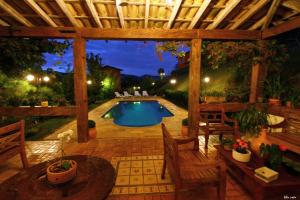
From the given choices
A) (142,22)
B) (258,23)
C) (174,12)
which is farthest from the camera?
(258,23)

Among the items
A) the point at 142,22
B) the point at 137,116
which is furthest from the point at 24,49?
the point at 137,116

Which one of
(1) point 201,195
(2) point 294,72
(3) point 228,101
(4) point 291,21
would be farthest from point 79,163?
(2) point 294,72

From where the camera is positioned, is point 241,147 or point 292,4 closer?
point 241,147

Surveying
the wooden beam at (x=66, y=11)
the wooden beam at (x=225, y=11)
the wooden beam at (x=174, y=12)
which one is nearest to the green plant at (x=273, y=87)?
the wooden beam at (x=225, y=11)

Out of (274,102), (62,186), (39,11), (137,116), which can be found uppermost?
(39,11)

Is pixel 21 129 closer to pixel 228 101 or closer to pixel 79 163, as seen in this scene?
pixel 79 163

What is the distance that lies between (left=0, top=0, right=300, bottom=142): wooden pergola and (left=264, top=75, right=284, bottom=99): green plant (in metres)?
0.33

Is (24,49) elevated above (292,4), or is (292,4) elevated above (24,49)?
(292,4)

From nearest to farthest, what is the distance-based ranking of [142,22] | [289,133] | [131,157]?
[289,133] → [131,157] → [142,22]

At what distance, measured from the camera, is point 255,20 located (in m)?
4.29

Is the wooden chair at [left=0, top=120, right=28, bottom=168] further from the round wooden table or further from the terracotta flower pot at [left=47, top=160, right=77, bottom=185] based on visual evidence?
the terracotta flower pot at [left=47, top=160, right=77, bottom=185]

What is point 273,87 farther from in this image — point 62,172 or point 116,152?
point 62,172

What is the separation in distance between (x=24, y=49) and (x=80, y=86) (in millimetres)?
2247

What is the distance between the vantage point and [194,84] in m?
4.66
